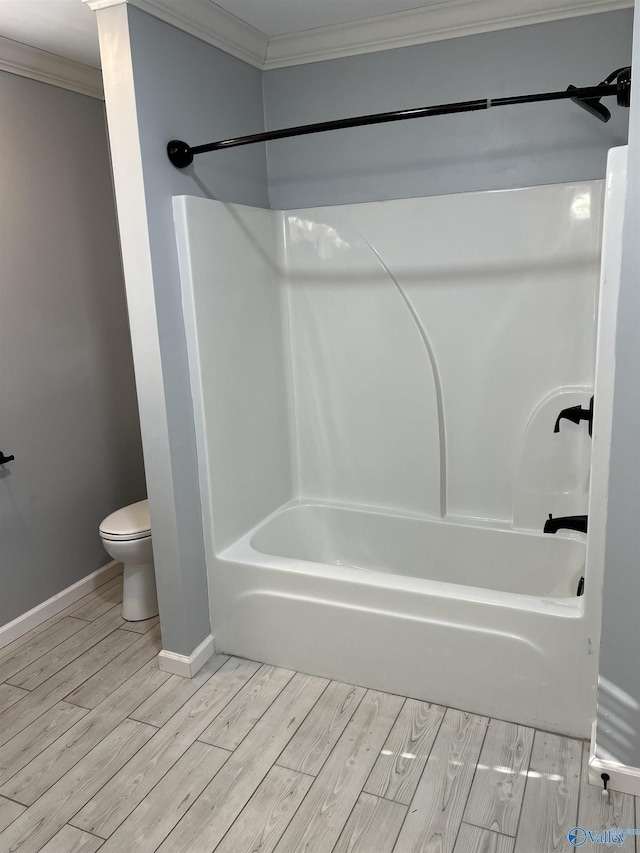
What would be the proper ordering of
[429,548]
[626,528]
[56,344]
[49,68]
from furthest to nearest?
[56,344] → [429,548] → [49,68] → [626,528]

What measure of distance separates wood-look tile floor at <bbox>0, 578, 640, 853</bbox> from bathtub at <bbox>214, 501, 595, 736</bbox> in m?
0.09

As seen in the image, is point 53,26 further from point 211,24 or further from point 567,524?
point 567,524

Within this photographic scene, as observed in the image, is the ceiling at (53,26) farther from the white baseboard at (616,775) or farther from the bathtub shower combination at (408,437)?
the white baseboard at (616,775)

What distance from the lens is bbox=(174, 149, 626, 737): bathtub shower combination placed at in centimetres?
223

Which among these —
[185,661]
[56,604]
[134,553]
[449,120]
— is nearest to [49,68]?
[449,120]

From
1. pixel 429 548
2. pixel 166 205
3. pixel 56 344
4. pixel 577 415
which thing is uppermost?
pixel 166 205

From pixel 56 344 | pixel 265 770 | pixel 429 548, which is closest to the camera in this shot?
pixel 265 770

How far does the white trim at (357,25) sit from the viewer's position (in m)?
2.26

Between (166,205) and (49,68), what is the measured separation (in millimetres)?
1070

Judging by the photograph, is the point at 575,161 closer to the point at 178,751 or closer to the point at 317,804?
the point at 317,804

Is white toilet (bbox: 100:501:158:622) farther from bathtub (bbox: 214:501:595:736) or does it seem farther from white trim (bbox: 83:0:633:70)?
Result: white trim (bbox: 83:0:633:70)

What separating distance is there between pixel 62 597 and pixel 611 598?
7.82 ft

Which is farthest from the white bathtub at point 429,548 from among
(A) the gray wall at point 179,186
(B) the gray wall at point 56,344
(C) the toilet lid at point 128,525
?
(B) the gray wall at point 56,344

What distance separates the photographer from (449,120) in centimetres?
256
